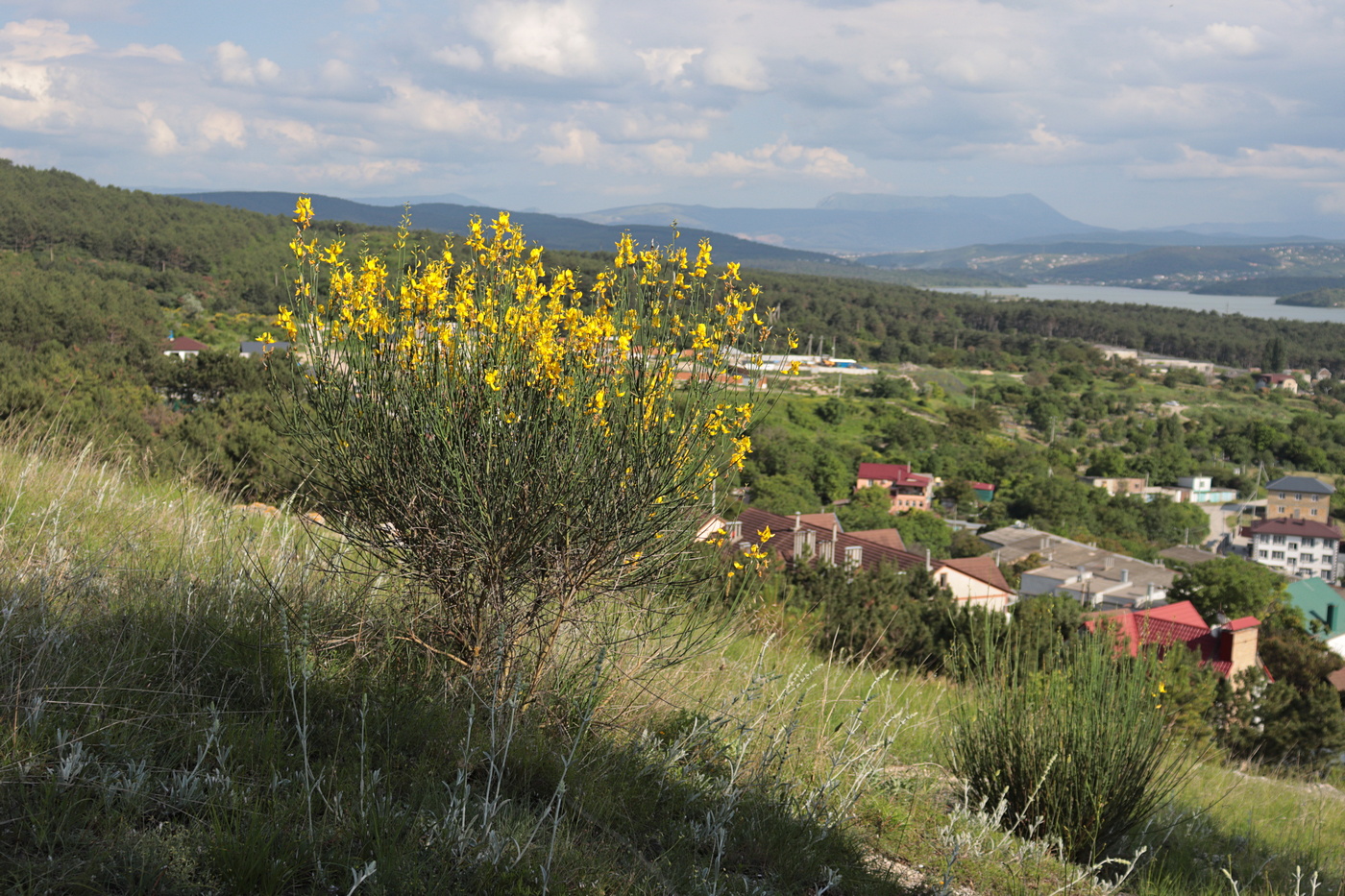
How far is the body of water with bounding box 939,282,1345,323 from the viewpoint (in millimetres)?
138750

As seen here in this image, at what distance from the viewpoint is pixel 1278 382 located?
86.6 m

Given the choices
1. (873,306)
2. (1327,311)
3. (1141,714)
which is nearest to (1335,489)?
(873,306)

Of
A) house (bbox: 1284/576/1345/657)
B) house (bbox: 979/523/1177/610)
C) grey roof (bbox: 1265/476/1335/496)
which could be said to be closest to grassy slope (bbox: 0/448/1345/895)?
house (bbox: 979/523/1177/610)

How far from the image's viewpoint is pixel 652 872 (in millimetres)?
2021

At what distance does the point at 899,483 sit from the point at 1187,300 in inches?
5988

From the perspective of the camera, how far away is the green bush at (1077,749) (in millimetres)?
3113

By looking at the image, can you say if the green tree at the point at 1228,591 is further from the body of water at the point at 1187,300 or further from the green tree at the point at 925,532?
the body of water at the point at 1187,300

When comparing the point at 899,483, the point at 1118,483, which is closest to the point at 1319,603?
the point at 899,483

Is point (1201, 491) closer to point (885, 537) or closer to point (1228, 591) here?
point (885, 537)

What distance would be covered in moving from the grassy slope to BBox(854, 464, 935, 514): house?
45236mm

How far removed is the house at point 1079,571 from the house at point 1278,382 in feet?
203

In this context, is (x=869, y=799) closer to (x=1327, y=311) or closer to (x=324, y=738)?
(x=324, y=738)

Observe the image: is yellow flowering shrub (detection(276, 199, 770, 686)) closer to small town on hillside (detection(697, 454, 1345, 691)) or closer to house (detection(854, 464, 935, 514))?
small town on hillside (detection(697, 454, 1345, 691))

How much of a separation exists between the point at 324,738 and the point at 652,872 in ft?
3.11
